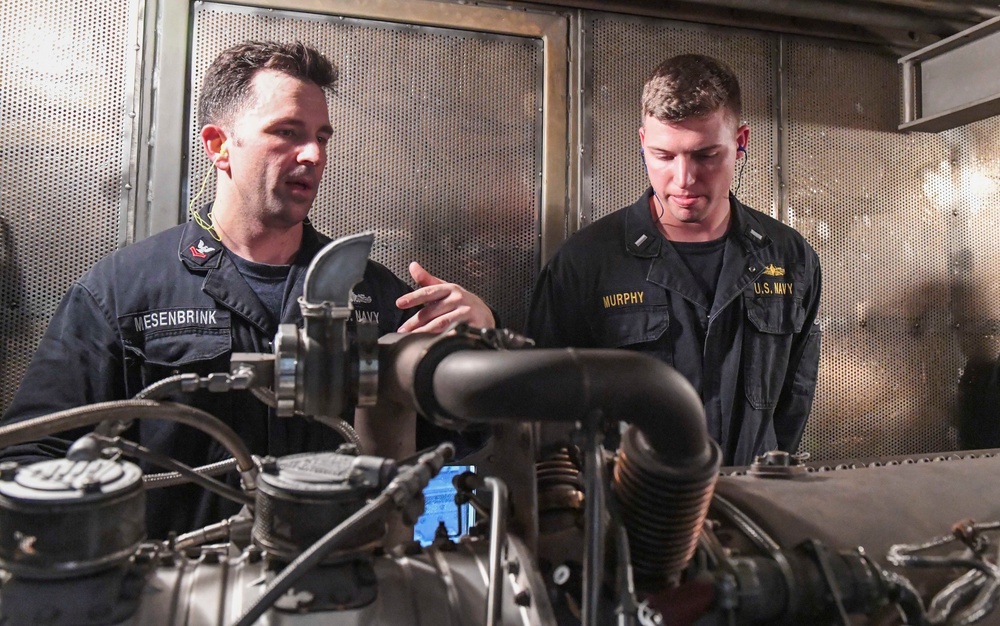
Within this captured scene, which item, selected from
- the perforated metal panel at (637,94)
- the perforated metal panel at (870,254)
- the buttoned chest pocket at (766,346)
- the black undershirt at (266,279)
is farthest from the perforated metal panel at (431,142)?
the perforated metal panel at (870,254)

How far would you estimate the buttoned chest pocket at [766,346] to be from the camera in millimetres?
2104

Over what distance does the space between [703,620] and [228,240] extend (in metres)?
1.48

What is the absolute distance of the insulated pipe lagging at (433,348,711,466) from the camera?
0.70 metres

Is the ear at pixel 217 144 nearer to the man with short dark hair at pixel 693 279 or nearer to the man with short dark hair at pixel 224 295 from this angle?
the man with short dark hair at pixel 224 295

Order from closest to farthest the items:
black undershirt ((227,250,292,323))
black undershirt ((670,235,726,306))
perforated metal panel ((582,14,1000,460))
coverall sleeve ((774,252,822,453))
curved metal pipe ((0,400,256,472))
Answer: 1. curved metal pipe ((0,400,256,472))
2. black undershirt ((227,250,292,323))
3. black undershirt ((670,235,726,306))
4. coverall sleeve ((774,252,822,453))
5. perforated metal panel ((582,14,1000,460))

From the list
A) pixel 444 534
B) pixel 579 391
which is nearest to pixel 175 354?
pixel 444 534

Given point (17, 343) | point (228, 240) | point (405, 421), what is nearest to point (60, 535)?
point (405, 421)

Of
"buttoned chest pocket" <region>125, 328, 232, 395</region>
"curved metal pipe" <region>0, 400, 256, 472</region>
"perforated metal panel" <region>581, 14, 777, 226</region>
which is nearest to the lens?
"curved metal pipe" <region>0, 400, 256, 472</region>

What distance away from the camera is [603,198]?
2506 millimetres

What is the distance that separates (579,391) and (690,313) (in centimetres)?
149

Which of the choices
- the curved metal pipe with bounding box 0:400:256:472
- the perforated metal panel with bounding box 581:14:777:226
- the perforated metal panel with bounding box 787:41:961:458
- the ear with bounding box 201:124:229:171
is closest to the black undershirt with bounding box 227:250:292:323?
the ear with bounding box 201:124:229:171

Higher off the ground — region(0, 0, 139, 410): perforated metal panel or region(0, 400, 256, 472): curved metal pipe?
region(0, 0, 139, 410): perforated metal panel

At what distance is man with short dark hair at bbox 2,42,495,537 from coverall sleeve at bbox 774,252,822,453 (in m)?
1.23

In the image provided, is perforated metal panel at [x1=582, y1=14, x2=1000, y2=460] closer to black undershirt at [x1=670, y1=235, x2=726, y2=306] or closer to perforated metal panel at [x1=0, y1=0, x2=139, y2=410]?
black undershirt at [x1=670, y1=235, x2=726, y2=306]
